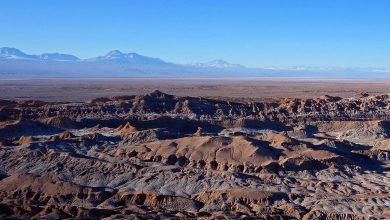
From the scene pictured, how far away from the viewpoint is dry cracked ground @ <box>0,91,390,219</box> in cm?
2252

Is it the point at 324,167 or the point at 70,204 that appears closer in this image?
the point at 70,204

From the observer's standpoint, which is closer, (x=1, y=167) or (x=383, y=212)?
(x=383, y=212)

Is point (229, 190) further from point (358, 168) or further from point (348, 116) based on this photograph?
point (348, 116)

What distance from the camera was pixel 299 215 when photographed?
856 inches

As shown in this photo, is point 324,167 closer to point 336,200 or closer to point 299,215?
point 336,200

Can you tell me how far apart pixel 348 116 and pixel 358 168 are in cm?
2257

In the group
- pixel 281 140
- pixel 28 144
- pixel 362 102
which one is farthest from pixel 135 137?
pixel 362 102

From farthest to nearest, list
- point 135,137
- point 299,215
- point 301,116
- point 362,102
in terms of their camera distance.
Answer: point 362,102 → point 301,116 → point 135,137 → point 299,215

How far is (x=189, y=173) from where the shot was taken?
2744 cm

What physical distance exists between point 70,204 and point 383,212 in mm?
13255

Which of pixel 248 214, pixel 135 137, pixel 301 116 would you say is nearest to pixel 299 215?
pixel 248 214

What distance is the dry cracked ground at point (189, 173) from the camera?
22516 millimetres

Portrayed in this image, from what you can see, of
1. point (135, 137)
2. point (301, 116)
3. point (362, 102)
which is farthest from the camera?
point (362, 102)

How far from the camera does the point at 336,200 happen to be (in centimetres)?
2359
